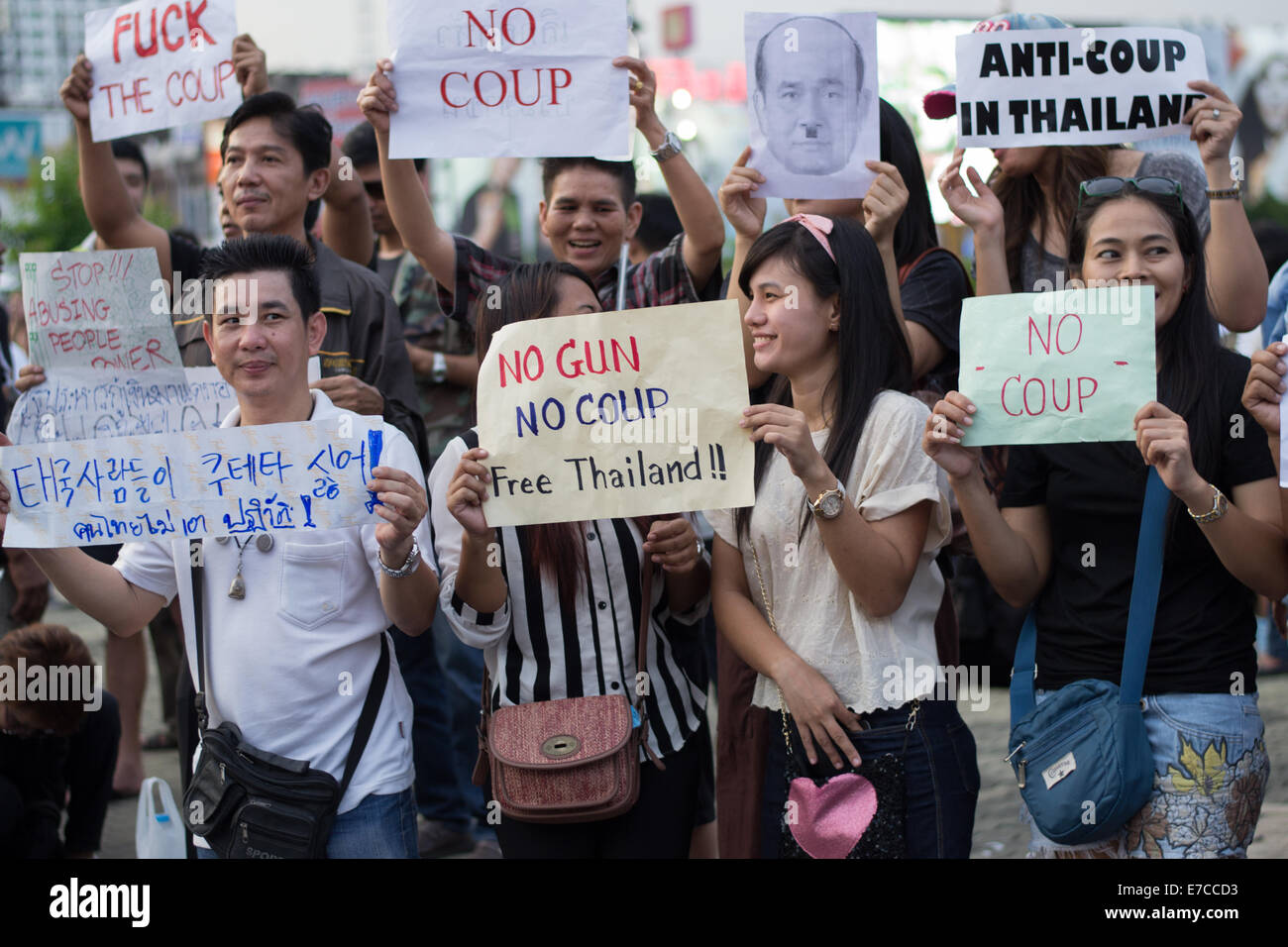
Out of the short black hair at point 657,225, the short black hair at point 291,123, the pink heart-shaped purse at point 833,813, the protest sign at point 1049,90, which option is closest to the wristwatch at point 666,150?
the protest sign at point 1049,90

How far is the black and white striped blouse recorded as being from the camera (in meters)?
3.15

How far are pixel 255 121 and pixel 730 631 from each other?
2346 millimetres

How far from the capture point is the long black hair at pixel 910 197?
382 centimetres

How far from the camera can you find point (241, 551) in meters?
3.11

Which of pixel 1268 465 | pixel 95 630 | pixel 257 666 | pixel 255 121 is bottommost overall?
pixel 95 630

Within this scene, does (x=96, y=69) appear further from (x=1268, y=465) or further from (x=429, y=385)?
(x=1268, y=465)

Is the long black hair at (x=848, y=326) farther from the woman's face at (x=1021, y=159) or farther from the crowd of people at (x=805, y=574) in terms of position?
the woman's face at (x=1021, y=159)

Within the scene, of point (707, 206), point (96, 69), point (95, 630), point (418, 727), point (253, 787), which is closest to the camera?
point (253, 787)

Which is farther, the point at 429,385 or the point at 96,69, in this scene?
the point at 429,385

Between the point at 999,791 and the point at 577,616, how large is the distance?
120 inches

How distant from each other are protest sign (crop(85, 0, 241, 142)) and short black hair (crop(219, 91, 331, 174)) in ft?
0.39

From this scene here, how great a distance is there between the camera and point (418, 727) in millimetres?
5121

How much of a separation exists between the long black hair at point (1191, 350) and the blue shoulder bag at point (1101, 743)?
169 millimetres
